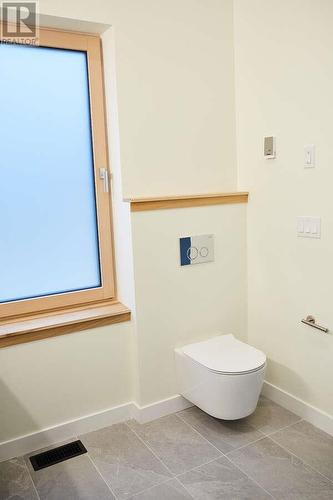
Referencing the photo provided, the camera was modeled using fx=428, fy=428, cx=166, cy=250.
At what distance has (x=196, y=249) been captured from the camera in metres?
2.44

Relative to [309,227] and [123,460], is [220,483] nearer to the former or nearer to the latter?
[123,460]

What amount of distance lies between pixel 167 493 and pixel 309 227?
1.41 m

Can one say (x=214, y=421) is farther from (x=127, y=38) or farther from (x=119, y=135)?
(x=127, y=38)

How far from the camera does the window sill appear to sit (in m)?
2.06

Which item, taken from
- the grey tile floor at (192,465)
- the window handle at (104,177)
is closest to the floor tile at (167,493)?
the grey tile floor at (192,465)

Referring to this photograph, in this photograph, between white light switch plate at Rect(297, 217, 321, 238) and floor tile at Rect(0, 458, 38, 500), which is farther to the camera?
white light switch plate at Rect(297, 217, 321, 238)

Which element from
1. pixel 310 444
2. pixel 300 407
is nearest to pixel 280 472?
pixel 310 444

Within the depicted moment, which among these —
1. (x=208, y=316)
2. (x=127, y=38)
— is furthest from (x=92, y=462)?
(x=127, y=38)

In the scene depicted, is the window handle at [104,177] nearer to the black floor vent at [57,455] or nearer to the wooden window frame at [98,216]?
the wooden window frame at [98,216]

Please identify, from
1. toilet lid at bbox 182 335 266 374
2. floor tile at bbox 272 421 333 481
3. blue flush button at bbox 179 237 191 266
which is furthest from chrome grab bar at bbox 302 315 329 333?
blue flush button at bbox 179 237 191 266

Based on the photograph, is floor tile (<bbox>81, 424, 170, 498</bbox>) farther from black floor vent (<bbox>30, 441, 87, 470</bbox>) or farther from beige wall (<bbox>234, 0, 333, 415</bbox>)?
beige wall (<bbox>234, 0, 333, 415</bbox>)

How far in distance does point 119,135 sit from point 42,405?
143cm

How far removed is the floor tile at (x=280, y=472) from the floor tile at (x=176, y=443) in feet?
0.49

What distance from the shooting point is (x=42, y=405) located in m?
2.16
